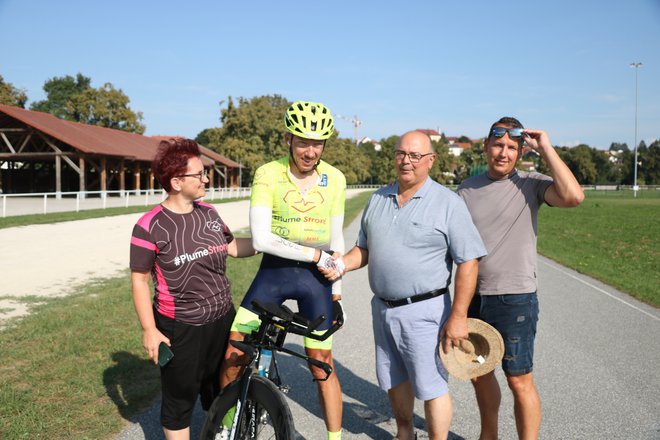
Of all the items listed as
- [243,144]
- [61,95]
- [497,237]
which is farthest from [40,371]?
[61,95]

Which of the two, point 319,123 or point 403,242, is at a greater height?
point 319,123

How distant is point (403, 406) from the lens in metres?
3.51

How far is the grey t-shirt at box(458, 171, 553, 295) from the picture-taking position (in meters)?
3.37

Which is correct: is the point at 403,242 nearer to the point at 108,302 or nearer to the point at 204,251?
the point at 204,251

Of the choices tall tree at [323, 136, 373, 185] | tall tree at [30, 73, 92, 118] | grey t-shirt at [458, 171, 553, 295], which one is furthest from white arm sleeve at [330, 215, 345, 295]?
tall tree at [30, 73, 92, 118]

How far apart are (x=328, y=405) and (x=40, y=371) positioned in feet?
10.1

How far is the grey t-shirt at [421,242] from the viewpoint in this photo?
3098 millimetres

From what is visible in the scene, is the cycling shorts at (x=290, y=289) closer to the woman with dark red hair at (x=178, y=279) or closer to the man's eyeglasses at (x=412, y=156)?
the woman with dark red hair at (x=178, y=279)

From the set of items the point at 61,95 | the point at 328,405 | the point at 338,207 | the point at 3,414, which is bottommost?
the point at 3,414

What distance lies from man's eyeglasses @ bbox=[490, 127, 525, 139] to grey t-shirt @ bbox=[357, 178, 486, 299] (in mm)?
510

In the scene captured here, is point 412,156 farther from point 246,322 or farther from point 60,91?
point 60,91

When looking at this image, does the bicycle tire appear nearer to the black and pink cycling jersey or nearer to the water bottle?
the water bottle

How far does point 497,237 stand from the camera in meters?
3.40

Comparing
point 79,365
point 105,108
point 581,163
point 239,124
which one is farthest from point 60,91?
point 79,365
